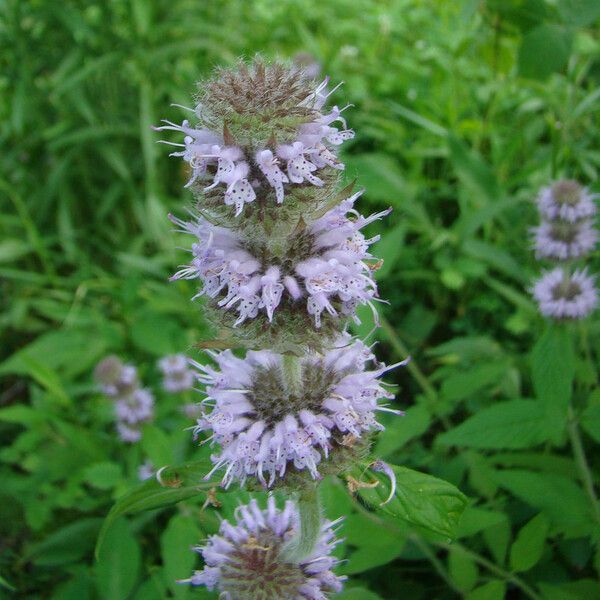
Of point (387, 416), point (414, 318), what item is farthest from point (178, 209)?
point (387, 416)

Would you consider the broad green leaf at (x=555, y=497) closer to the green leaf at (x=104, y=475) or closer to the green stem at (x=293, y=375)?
the green stem at (x=293, y=375)

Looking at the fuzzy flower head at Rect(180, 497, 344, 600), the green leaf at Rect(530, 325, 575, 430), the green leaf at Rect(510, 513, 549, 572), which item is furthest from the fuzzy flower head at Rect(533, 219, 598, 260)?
the fuzzy flower head at Rect(180, 497, 344, 600)

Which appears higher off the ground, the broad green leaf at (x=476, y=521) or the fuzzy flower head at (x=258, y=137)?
the fuzzy flower head at (x=258, y=137)

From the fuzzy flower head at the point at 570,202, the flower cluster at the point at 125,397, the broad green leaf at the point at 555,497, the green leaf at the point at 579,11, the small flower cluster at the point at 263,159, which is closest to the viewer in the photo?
the small flower cluster at the point at 263,159

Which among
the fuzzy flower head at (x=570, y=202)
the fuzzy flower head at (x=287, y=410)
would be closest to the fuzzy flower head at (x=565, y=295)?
the fuzzy flower head at (x=570, y=202)

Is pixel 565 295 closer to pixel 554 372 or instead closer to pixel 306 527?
pixel 554 372

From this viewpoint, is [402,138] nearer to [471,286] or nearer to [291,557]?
[471,286]

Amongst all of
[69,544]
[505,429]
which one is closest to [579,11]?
[505,429]
